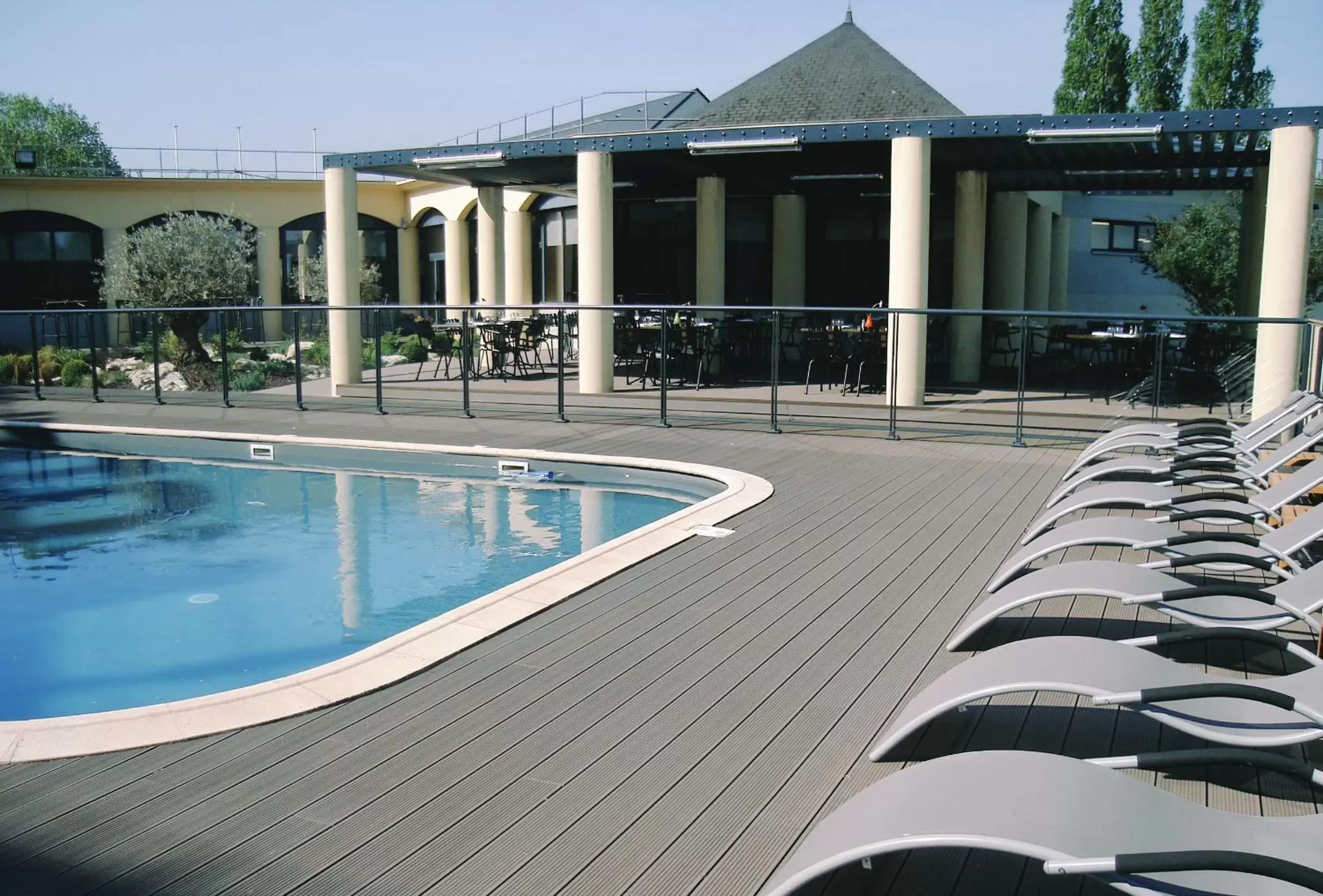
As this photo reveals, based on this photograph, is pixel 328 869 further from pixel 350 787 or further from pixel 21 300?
pixel 21 300

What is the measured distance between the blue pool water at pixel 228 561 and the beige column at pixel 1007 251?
40.6 feet

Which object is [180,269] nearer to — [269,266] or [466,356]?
[269,266]

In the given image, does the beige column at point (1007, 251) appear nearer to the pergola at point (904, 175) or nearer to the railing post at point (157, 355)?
the pergola at point (904, 175)

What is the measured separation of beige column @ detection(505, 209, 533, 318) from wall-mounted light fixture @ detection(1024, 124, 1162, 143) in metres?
10.3

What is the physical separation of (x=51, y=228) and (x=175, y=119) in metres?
4.74

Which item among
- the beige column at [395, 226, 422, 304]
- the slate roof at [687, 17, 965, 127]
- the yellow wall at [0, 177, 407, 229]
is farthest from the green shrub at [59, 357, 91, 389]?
the beige column at [395, 226, 422, 304]

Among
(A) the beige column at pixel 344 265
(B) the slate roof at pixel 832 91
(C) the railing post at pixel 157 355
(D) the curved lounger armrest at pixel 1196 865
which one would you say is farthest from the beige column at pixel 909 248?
(D) the curved lounger armrest at pixel 1196 865

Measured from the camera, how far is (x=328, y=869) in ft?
9.08

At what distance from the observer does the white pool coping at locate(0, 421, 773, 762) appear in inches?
142

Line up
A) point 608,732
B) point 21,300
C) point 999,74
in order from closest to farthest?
point 608,732
point 21,300
point 999,74

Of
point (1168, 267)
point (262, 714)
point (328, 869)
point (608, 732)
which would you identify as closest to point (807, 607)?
point (608, 732)

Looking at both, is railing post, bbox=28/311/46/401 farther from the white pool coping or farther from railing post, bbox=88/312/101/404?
the white pool coping

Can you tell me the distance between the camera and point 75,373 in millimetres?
15492

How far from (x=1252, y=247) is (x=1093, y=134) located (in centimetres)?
528
